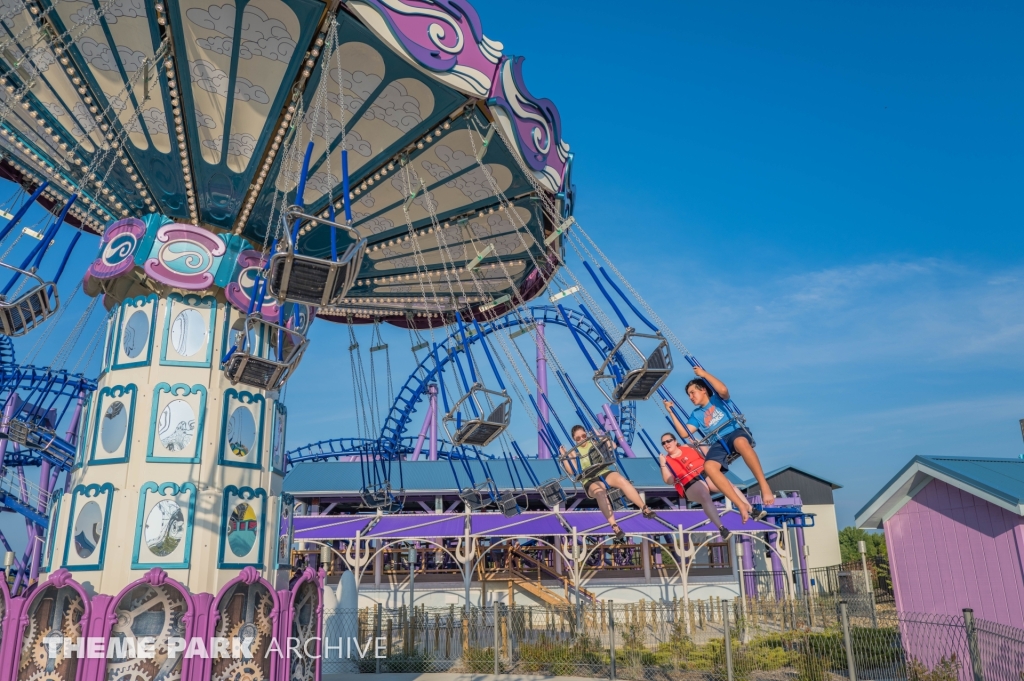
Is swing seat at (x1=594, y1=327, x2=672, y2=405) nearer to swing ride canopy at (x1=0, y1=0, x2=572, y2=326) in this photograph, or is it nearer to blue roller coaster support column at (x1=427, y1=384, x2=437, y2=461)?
swing ride canopy at (x1=0, y1=0, x2=572, y2=326)

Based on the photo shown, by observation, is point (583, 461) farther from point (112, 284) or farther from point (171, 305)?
point (112, 284)

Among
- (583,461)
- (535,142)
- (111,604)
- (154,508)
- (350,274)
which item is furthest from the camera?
(535,142)

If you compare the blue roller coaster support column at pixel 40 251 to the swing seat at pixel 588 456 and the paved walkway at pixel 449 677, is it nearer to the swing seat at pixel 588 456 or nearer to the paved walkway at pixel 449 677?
the swing seat at pixel 588 456

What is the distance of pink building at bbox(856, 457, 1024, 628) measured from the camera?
8.17m

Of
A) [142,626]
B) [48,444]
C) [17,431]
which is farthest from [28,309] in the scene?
[48,444]

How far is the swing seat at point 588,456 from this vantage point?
855 centimetres

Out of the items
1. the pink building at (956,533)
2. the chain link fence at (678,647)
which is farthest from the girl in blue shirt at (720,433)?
the pink building at (956,533)

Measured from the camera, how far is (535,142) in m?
9.41

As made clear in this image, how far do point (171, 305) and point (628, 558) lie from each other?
21141mm

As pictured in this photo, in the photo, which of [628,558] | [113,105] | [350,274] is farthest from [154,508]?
[628,558]

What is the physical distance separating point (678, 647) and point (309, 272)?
10412 mm

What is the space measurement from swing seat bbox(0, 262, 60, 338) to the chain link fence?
794cm

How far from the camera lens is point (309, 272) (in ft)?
19.7

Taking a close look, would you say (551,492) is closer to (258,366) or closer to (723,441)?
(723,441)
